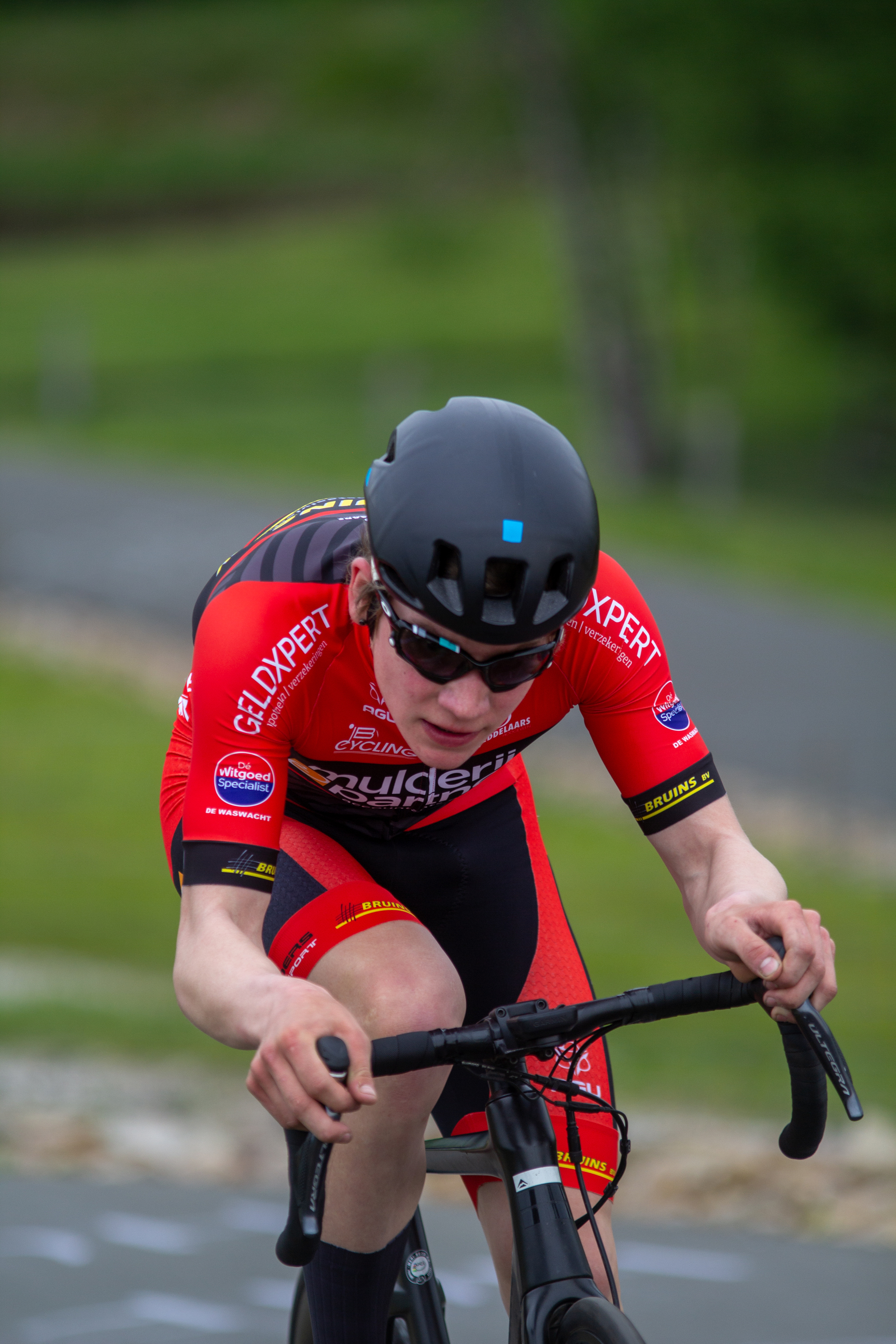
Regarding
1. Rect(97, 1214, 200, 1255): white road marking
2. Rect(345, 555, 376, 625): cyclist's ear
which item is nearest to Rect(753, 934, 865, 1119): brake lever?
Rect(345, 555, 376, 625): cyclist's ear

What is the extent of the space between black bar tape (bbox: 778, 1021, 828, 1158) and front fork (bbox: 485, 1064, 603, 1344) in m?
0.33

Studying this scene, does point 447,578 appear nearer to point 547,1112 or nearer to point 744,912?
point 744,912

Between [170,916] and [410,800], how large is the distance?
5.60 metres

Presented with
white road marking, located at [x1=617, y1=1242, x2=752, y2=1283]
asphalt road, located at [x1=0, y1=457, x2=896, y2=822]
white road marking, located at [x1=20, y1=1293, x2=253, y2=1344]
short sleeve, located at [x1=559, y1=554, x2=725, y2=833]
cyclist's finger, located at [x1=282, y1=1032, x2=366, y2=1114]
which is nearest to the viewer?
cyclist's finger, located at [x1=282, y1=1032, x2=366, y2=1114]

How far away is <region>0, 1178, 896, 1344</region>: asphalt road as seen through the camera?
4.11m

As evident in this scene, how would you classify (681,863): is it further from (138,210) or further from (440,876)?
(138,210)

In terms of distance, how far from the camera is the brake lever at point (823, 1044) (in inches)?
80.7

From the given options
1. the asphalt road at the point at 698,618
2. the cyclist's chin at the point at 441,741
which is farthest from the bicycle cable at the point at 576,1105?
the asphalt road at the point at 698,618

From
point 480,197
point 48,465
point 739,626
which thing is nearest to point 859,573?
point 739,626

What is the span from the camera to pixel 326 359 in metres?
35.0

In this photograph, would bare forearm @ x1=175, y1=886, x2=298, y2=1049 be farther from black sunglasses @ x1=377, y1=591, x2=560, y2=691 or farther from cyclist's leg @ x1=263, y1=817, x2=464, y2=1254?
black sunglasses @ x1=377, y1=591, x2=560, y2=691

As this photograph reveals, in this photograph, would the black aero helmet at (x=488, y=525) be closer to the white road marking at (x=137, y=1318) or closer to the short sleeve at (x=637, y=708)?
the short sleeve at (x=637, y=708)

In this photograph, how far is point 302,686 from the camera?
8.21ft

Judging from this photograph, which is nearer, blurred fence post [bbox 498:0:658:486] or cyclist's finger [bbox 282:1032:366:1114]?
cyclist's finger [bbox 282:1032:366:1114]
